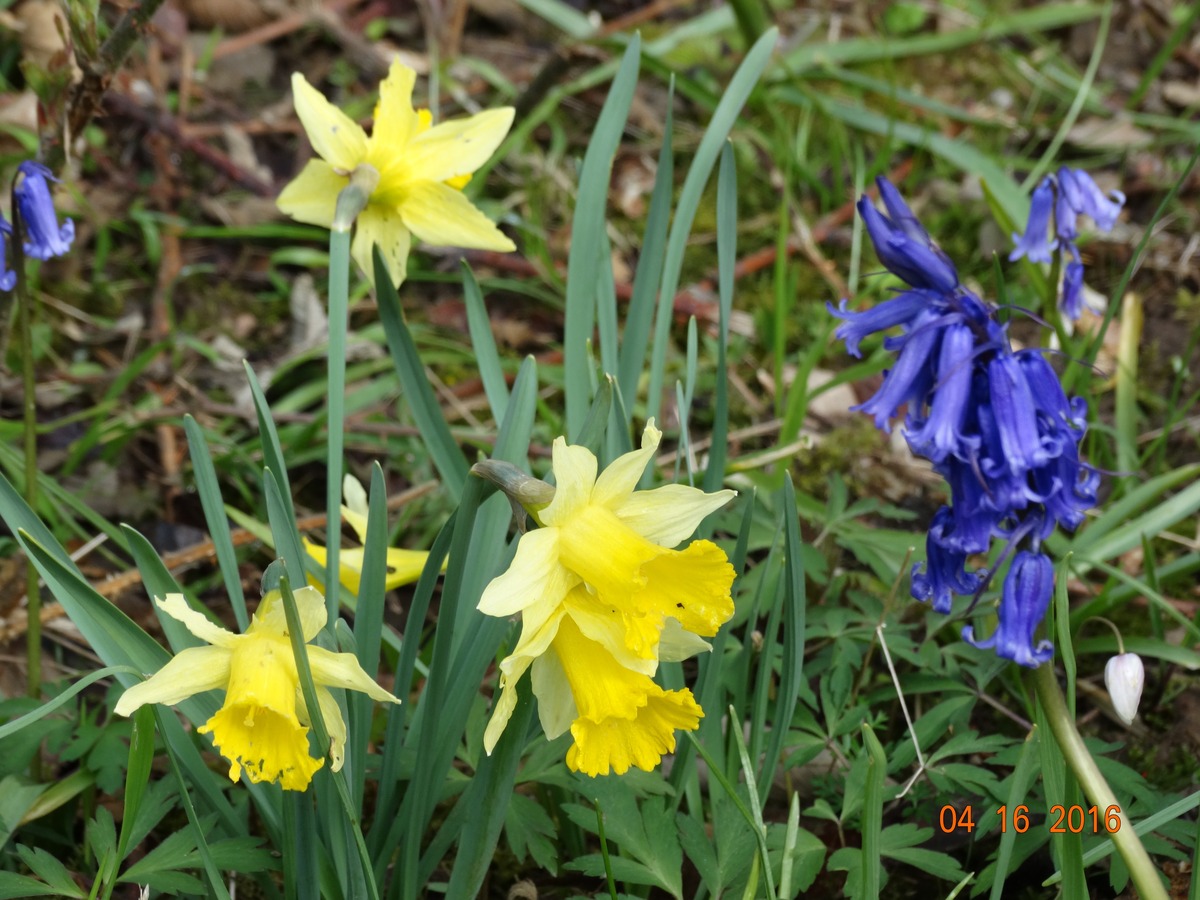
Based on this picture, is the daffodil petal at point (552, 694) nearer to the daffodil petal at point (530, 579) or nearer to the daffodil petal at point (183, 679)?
the daffodil petal at point (530, 579)

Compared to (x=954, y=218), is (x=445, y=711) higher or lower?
higher

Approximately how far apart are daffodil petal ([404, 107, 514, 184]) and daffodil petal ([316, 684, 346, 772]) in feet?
2.76

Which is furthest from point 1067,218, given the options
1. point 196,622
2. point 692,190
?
point 196,622

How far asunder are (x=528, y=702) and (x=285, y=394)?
72.9 inches

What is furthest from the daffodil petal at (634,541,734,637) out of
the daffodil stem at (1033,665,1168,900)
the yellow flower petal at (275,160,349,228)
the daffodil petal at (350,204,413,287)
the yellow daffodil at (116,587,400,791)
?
the yellow flower petal at (275,160,349,228)

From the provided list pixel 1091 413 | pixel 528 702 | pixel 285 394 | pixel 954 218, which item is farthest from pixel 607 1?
pixel 528 702

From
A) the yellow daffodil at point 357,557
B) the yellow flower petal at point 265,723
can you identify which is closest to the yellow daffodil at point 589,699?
the yellow flower petal at point 265,723

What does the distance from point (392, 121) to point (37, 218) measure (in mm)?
574

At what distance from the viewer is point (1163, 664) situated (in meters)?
2.09

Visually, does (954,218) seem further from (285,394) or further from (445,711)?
(445,711)

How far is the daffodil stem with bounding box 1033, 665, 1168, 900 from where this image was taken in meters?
1.34

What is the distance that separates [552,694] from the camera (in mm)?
1361

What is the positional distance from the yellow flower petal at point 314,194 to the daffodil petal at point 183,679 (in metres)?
0.80

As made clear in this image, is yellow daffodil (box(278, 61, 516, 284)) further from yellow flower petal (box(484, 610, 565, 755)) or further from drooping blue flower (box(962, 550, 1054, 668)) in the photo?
drooping blue flower (box(962, 550, 1054, 668))
